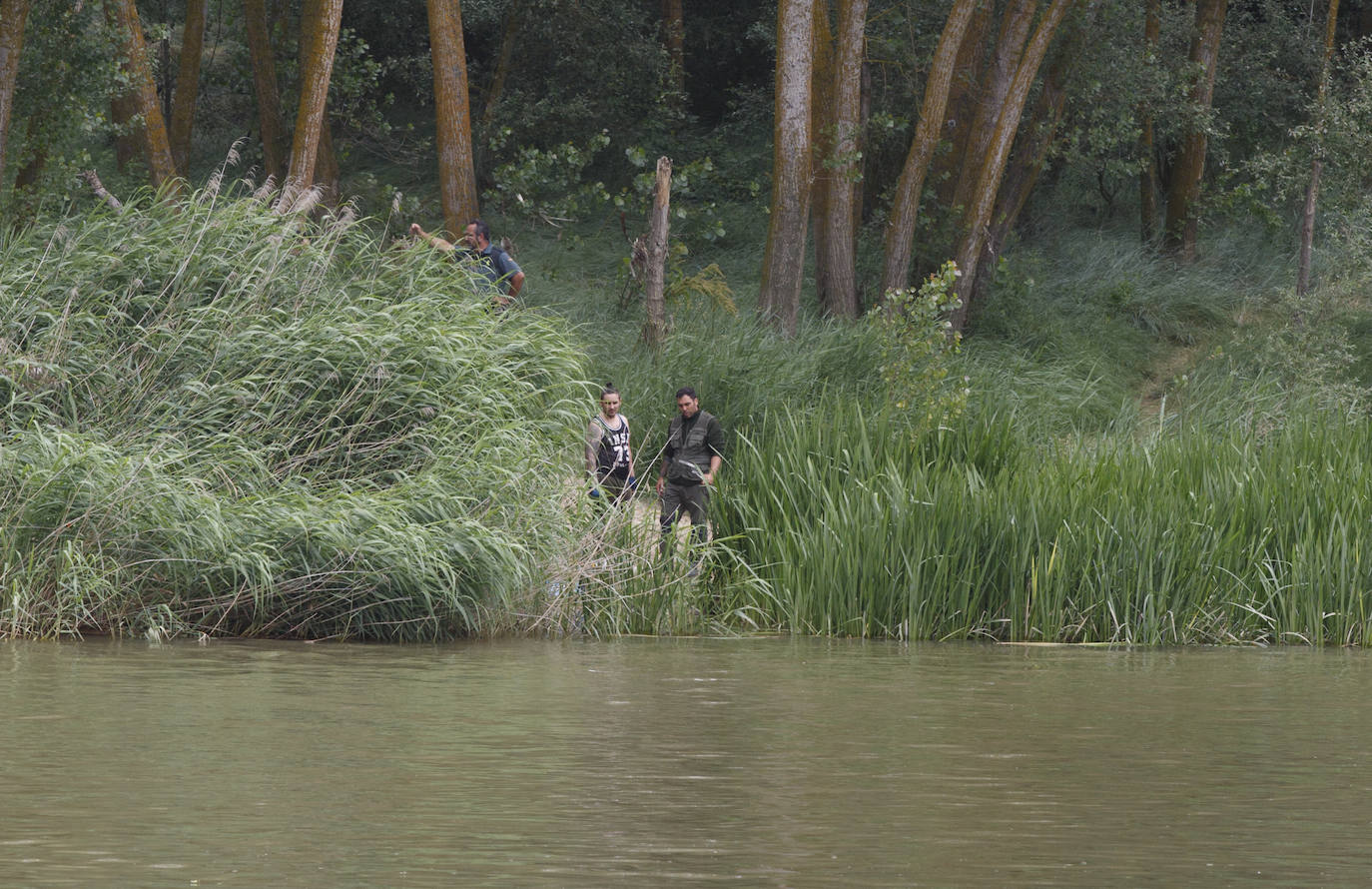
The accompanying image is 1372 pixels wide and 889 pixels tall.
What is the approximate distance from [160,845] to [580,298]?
16.5 meters

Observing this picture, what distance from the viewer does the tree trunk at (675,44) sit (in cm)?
2934

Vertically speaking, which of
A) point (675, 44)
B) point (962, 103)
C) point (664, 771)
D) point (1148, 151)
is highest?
point (675, 44)

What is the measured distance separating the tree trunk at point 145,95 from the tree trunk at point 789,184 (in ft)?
20.2

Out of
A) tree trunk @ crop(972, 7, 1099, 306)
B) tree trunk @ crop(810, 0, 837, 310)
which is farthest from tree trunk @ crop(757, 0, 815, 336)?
tree trunk @ crop(972, 7, 1099, 306)

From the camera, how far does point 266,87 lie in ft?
75.3

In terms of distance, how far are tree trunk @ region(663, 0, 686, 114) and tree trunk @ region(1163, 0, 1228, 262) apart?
769 cm

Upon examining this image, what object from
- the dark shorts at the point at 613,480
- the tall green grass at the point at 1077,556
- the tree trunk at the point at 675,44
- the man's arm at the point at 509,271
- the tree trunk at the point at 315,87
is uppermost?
the tree trunk at the point at 675,44

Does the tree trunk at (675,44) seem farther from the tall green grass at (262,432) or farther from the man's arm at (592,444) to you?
the man's arm at (592,444)

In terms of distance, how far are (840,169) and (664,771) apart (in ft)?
45.2

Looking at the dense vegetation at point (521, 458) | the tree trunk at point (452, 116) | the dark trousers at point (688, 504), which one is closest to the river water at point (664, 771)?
the dense vegetation at point (521, 458)

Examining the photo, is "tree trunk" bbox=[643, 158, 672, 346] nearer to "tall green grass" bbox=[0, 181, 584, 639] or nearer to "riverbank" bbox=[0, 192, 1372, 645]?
"riverbank" bbox=[0, 192, 1372, 645]

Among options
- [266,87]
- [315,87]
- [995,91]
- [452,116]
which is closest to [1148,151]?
[995,91]

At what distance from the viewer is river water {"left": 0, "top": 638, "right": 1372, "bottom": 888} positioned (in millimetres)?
5348

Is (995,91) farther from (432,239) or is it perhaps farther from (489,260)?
(432,239)
